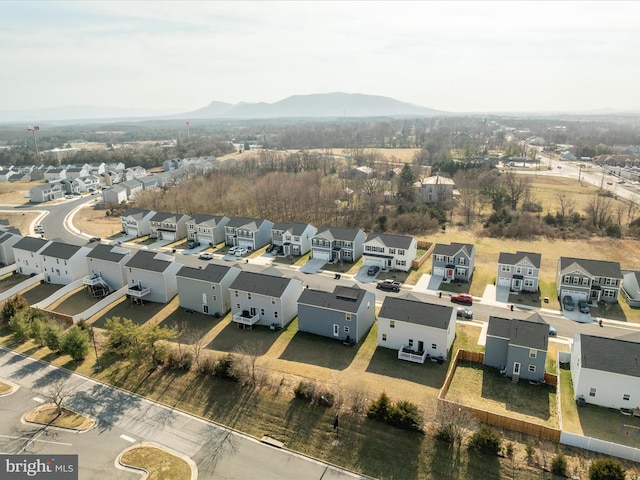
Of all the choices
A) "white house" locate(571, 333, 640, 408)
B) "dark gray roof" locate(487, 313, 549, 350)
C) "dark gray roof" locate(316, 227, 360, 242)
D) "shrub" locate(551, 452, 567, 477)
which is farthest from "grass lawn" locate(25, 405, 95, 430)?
"dark gray roof" locate(316, 227, 360, 242)

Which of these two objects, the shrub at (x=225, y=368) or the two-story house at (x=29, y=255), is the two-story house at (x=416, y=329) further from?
the two-story house at (x=29, y=255)

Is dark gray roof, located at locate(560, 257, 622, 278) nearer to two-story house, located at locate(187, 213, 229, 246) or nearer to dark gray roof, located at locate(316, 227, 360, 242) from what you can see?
dark gray roof, located at locate(316, 227, 360, 242)

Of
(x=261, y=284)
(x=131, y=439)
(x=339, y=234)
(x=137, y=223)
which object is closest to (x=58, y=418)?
(x=131, y=439)

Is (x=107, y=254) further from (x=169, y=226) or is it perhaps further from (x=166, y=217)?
(x=166, y=217)

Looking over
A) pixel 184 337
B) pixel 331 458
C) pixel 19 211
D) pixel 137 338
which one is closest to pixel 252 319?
pixel 184 337

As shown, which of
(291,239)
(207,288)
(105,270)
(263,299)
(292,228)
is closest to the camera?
(263,299)

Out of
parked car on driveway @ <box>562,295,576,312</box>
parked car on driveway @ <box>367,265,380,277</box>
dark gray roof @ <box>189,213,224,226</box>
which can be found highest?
dark gray roof @ <box>189,213,224,226</box>
